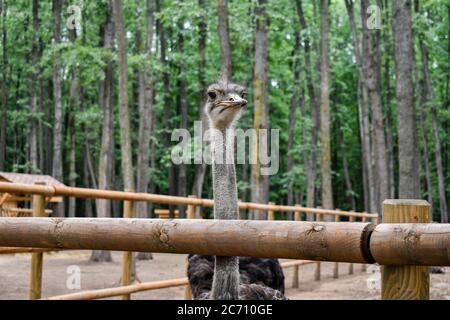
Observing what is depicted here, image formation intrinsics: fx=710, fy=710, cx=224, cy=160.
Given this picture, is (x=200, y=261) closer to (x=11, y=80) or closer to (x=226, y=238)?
(x=226, y=238)

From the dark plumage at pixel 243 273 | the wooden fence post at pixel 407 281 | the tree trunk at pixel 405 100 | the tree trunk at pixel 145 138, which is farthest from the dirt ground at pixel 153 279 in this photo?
the wooden fence post at pixel 407 281

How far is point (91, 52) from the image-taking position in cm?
1371

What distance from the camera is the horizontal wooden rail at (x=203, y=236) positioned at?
1.96 m

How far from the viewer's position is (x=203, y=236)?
2.17 metres

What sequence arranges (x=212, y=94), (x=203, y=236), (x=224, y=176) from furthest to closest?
1. (x=212, y=94)
2. (x=224, y=176)
3. (x=203, y=236)

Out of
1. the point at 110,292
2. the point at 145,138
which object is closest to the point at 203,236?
the point at 110,292

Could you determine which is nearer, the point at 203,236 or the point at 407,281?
the point at 407,281

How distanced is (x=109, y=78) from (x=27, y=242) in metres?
14.1

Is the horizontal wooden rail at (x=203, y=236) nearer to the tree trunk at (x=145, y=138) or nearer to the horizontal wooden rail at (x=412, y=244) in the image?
the horizontal wooden rail at (x=412, y=244)

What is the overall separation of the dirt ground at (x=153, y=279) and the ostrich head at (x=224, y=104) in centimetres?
424

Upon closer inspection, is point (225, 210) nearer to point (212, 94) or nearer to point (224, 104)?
point (224, 104)

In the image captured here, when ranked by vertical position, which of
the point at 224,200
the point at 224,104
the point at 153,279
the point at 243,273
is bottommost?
the point at 153,279

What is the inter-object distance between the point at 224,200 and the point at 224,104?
65cm
